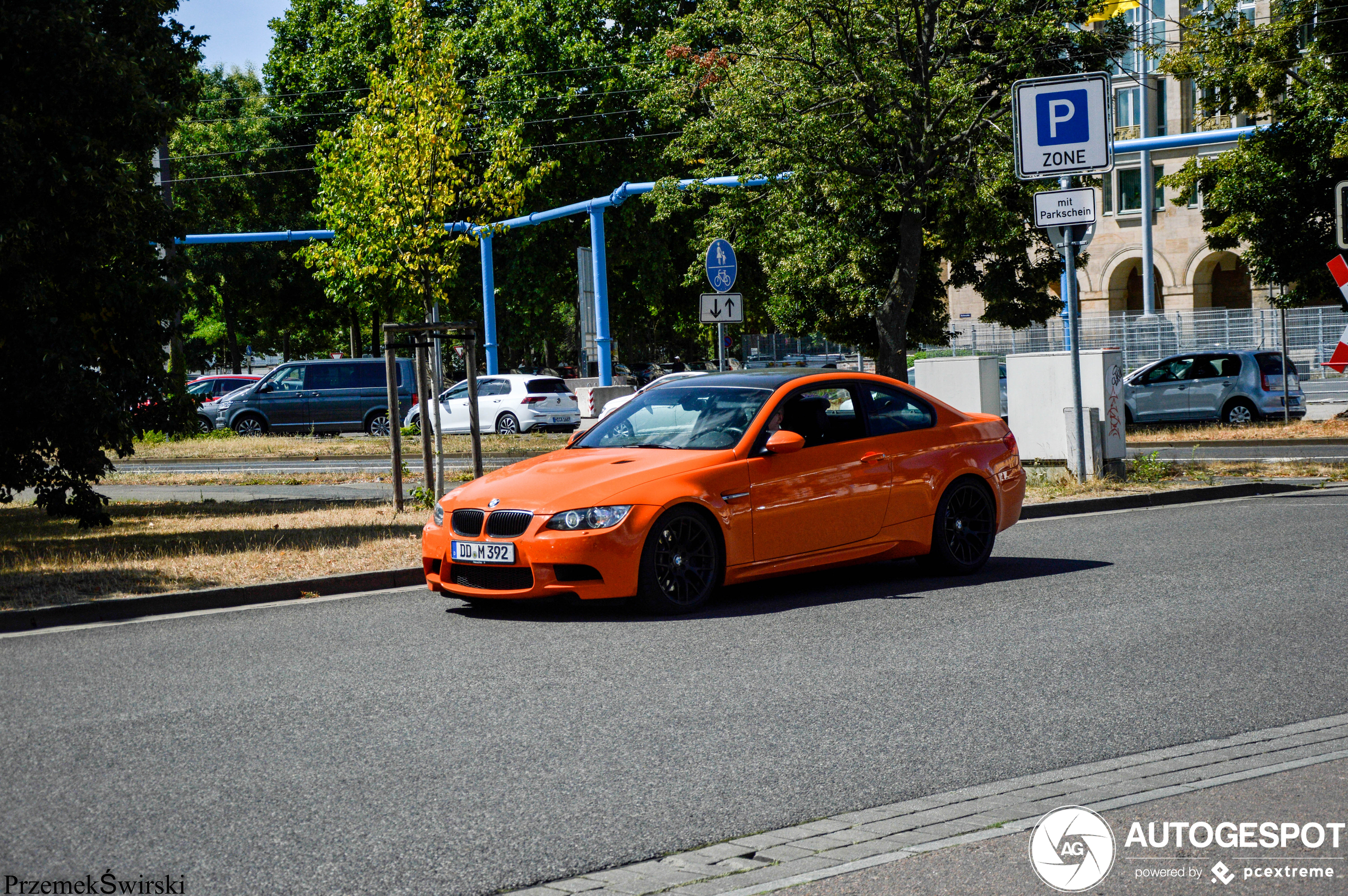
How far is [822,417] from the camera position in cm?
998

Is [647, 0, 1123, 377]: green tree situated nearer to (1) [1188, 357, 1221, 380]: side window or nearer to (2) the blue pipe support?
(1) [1188, 357, 1221, 380]: side window

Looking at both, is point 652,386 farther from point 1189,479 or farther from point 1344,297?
point 1344,297

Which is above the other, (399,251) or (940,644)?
(399,251)

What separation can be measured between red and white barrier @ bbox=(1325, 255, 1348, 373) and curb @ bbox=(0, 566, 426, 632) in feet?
42.5

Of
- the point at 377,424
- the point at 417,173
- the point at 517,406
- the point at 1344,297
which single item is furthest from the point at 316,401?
the point at 1344,297

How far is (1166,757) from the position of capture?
18.0 feet

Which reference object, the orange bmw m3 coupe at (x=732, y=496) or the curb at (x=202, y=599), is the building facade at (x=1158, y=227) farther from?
the curb at (x=202, y=599)

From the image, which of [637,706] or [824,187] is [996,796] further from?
[824,187]

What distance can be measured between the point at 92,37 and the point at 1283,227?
2119 cm

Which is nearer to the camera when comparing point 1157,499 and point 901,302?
point 1157,499

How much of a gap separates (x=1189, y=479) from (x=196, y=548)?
1062 cm

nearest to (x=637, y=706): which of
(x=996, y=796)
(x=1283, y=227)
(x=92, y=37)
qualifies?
(x=996, y=796)

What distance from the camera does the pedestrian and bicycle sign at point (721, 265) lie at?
18.4 metres

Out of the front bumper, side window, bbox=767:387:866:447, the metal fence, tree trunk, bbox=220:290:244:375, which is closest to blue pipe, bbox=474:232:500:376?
the metal fence
